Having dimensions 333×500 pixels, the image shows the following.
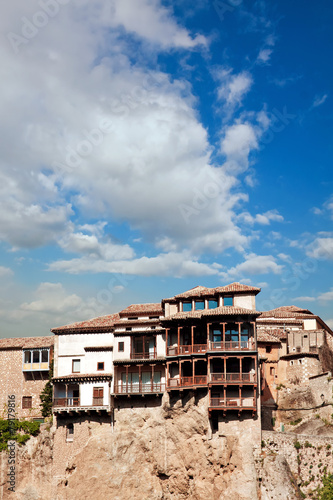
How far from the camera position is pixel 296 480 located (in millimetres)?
52250

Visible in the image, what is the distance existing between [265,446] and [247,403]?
14.2 ft

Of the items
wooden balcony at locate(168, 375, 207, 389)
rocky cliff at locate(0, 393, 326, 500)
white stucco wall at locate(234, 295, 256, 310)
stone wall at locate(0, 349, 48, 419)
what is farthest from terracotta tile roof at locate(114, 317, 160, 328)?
stone wall at locate(0, 349, 48, 419)

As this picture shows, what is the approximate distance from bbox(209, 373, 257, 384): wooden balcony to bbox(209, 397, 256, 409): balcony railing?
1.76 m

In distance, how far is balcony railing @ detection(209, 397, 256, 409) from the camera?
5434cm

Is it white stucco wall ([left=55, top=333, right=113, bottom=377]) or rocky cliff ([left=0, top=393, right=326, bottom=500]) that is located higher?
white stucco wall ([left=55, top=333, right=113, bottom=377])

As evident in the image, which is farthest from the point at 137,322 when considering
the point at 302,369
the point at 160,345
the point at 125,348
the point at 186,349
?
the point at 302,369

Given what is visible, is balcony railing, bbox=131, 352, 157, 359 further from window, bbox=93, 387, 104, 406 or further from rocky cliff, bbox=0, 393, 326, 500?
window, bbox=93, 387, 104, 406

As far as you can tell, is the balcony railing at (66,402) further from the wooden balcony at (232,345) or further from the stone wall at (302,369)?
the stone wall at (302,369)

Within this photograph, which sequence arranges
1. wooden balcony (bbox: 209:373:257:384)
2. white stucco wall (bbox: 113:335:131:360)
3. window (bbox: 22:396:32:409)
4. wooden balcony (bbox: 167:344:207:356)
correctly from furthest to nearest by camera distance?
window (bbox: 22:396:32:409) < white stucco wall (bbox: 113:335:131:360) < wooden balcony (bbox: 167:344:207:356) < wooden balcony (bbox: 209:373:257:384)

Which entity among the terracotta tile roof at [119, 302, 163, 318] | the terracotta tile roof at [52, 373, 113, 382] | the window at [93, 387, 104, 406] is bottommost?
the window at [93, 387, 104, 406]

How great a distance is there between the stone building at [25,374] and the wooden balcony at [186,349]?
16949 mm

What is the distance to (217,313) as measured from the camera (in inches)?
2183

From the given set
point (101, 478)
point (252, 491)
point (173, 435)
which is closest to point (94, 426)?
point (101, 478)

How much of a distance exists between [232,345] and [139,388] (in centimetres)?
1177
